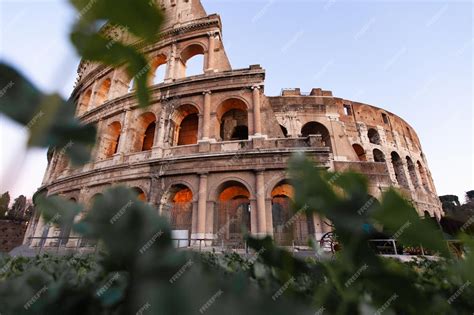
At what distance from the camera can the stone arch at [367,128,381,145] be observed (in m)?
17.2

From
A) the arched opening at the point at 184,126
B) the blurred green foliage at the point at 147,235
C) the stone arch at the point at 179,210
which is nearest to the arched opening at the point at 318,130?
the arched opening at the point at 184,126

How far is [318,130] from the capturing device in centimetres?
1444

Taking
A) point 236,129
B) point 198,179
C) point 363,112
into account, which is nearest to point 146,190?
point 198,179

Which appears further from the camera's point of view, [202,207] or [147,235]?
[202,207]

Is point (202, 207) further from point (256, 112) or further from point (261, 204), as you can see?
point (256, 112)

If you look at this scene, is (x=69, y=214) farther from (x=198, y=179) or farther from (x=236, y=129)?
(x=236, y=129)

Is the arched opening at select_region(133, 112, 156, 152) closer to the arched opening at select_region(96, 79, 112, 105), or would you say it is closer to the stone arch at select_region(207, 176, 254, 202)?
the arched opening at select_region(96, 79, 112, 105)

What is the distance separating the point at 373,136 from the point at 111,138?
17.3m

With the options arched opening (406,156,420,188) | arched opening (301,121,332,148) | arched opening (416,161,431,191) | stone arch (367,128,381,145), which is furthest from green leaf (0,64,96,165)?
arched opening (416,161,431,191)

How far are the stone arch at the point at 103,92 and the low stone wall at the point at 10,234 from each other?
13.8 meters

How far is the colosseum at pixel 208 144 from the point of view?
9148 mm

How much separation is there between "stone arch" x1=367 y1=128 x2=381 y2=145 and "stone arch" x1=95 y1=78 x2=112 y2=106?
1800 cm

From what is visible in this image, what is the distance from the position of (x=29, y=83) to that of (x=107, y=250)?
32 centimetres

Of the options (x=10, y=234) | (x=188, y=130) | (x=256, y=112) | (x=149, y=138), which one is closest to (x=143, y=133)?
(x=149, y=138)
